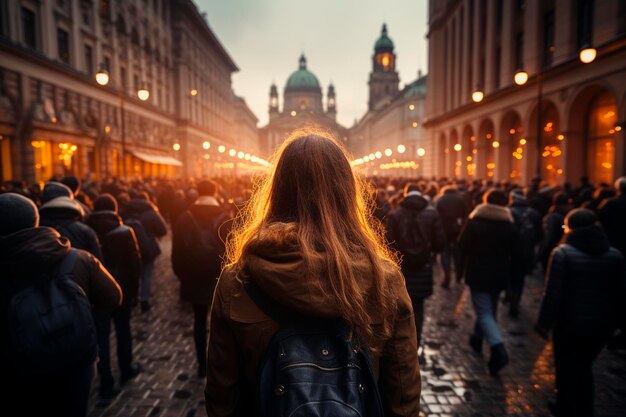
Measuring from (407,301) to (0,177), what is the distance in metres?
22.5

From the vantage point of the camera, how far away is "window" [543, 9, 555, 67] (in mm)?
21609

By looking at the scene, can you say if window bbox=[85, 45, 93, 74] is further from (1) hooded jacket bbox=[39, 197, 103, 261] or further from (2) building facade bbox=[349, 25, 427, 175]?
(2) building facade bbox=[349, 25, 427, 175]

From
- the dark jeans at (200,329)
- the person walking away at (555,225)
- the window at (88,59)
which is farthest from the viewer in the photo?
the window at (88,59)

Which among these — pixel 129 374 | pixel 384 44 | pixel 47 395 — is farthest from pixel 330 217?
pixel 384 44

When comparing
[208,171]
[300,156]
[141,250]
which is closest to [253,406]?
[300,156]

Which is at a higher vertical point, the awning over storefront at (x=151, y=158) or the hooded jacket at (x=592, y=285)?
the awning over storefront at (x=151, y=158)

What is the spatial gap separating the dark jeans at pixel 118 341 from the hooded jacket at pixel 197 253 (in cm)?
78

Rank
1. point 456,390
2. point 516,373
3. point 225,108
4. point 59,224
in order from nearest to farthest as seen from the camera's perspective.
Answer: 1. point 59,224
2. point 456,390
3. point 516,373
4. point 225,108

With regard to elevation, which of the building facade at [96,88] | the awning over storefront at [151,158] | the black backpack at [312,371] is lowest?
the black backpack at [312,371]

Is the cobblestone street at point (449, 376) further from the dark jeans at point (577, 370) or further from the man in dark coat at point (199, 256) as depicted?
the man in dark coat at point (199, 256)

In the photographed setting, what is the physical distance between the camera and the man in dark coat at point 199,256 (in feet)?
17.3

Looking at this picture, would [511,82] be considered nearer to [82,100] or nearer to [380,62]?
[82,100]

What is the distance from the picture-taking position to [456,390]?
510 cm

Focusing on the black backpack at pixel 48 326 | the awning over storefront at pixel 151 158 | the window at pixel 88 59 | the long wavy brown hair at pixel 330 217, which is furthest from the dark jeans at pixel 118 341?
the awning over storefront at pixel 151 158
